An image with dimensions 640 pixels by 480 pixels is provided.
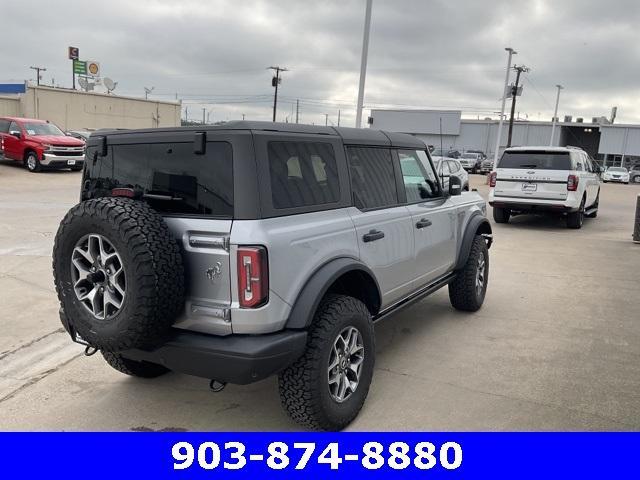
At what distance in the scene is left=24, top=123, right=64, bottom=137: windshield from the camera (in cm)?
1975

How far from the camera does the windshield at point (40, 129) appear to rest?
19.8 metres

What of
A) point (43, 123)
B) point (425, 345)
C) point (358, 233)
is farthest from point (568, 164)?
point (43, 123)

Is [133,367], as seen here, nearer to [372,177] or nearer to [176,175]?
[176,175]

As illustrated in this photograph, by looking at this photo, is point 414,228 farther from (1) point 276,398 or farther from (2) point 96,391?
(2) point 96,391

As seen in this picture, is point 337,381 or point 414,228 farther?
point 414,228

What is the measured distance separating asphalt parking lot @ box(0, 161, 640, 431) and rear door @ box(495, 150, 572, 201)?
4.58 meters

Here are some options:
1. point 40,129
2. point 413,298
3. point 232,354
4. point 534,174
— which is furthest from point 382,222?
point 40,129

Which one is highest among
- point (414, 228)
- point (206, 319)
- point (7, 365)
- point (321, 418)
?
point (414, 228)

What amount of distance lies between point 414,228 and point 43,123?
19.9 meters

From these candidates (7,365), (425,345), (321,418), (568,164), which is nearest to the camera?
(321,418)

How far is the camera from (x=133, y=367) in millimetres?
3900

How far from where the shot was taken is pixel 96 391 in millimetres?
3855

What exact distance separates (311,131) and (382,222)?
843 millimetres

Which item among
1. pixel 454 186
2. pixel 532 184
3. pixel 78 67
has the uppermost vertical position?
pixel 78 67
